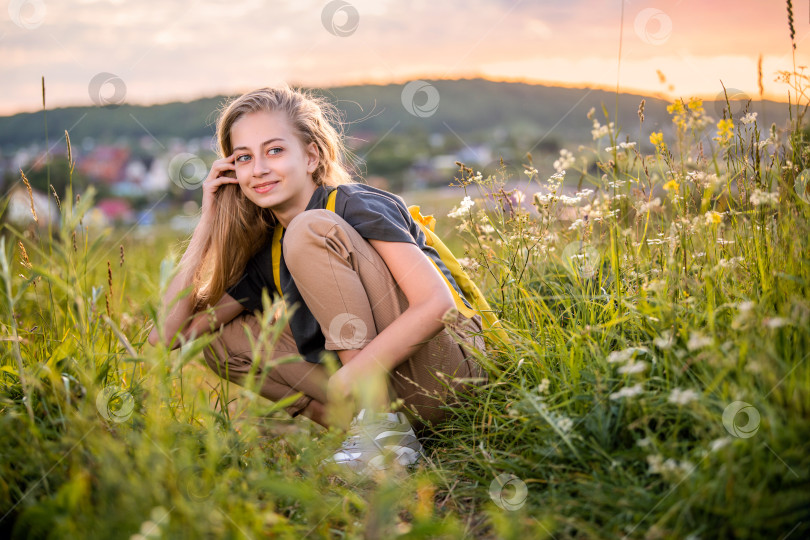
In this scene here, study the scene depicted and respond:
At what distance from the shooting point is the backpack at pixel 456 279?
2322 millimetres

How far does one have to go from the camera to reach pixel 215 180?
2885mm

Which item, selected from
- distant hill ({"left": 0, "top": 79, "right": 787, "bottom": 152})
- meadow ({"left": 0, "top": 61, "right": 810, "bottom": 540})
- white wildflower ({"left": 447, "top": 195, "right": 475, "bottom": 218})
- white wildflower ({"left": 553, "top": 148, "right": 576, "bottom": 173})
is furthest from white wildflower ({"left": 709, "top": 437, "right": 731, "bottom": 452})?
distant hill ({"left": 0, "top": 79, "right": 787, "bottom": 152})

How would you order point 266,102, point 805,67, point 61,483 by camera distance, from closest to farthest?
point 61,483, point 805,67, point 266,102

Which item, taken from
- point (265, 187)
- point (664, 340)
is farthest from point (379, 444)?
point (265, 187)

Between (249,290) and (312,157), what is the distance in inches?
29.9

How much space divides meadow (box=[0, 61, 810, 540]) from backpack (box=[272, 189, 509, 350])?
66mm

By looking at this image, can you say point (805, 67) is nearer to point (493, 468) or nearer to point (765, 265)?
point (765, 265)

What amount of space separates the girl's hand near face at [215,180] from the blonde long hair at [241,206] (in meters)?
0.04

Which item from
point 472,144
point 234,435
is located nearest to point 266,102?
point 234,435

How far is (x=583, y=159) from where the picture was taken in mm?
2508

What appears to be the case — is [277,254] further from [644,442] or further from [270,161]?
[644,442]

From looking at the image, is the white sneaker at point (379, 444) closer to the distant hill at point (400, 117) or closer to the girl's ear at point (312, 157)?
the girl's ear at point (312, 157)

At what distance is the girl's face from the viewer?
274 centimetres

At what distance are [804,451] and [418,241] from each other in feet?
5.32
